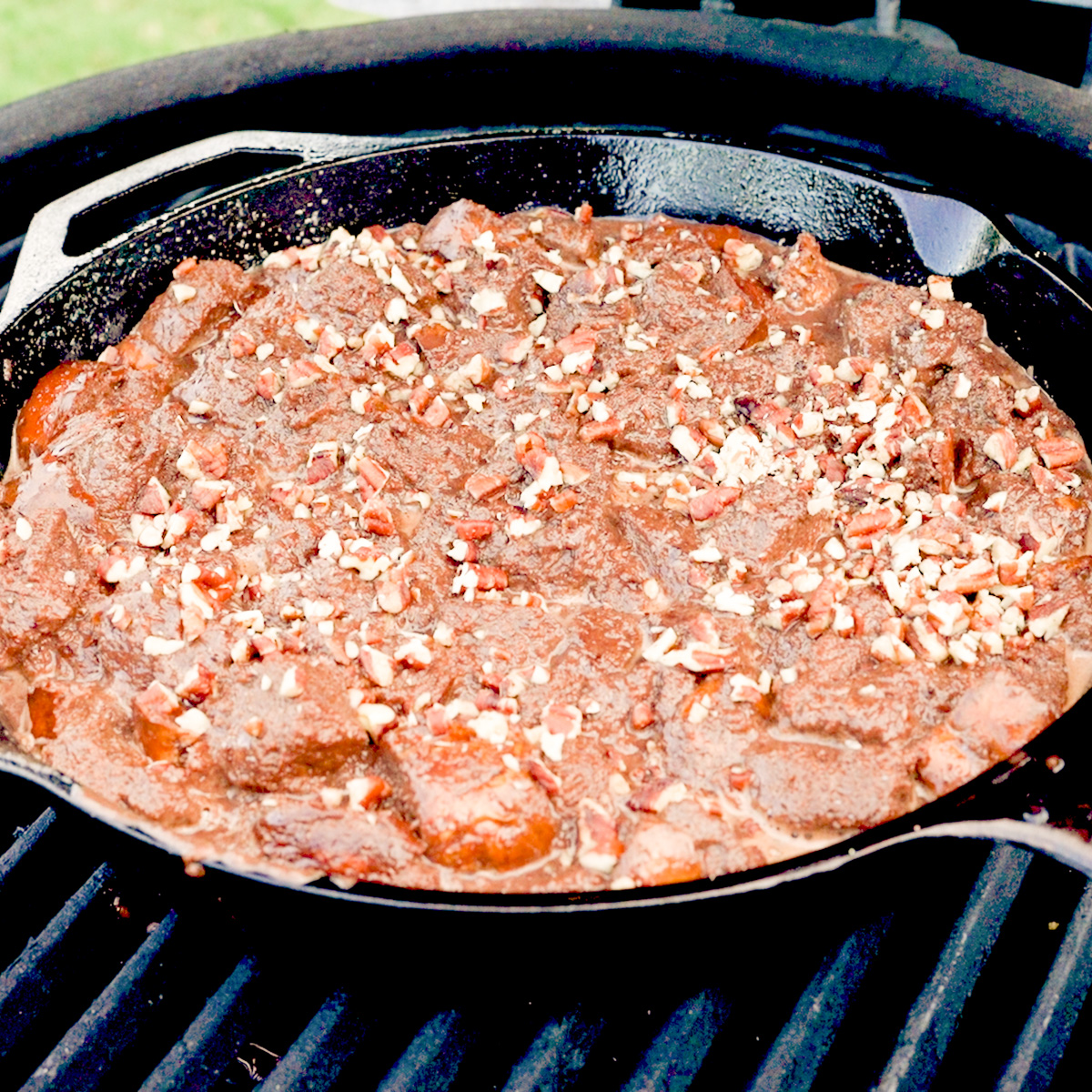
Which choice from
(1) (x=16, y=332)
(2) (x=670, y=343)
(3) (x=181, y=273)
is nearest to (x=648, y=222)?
(2) (x=670, y=343)

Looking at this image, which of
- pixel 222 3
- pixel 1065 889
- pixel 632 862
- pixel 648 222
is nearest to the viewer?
pixel 632 862

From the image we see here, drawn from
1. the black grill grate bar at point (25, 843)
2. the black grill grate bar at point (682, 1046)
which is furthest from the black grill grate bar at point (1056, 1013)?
the black grill grate bar at point (25, 843)

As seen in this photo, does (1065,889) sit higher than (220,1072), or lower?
higher

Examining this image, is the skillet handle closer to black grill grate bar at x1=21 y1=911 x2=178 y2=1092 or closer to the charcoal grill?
the charcoal grill

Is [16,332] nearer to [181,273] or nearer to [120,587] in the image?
[181,273]

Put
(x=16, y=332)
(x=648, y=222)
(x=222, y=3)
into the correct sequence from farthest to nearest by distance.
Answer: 1. (x=222, y=3)
2. (x=648, y=222)
3. (x=16, y=332)

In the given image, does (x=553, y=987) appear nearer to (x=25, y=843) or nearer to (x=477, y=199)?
(x=25, y=843)

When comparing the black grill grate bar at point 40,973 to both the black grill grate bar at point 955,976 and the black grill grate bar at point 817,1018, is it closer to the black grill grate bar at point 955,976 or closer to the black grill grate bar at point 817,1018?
the black grill grate bar at point 817,1018
